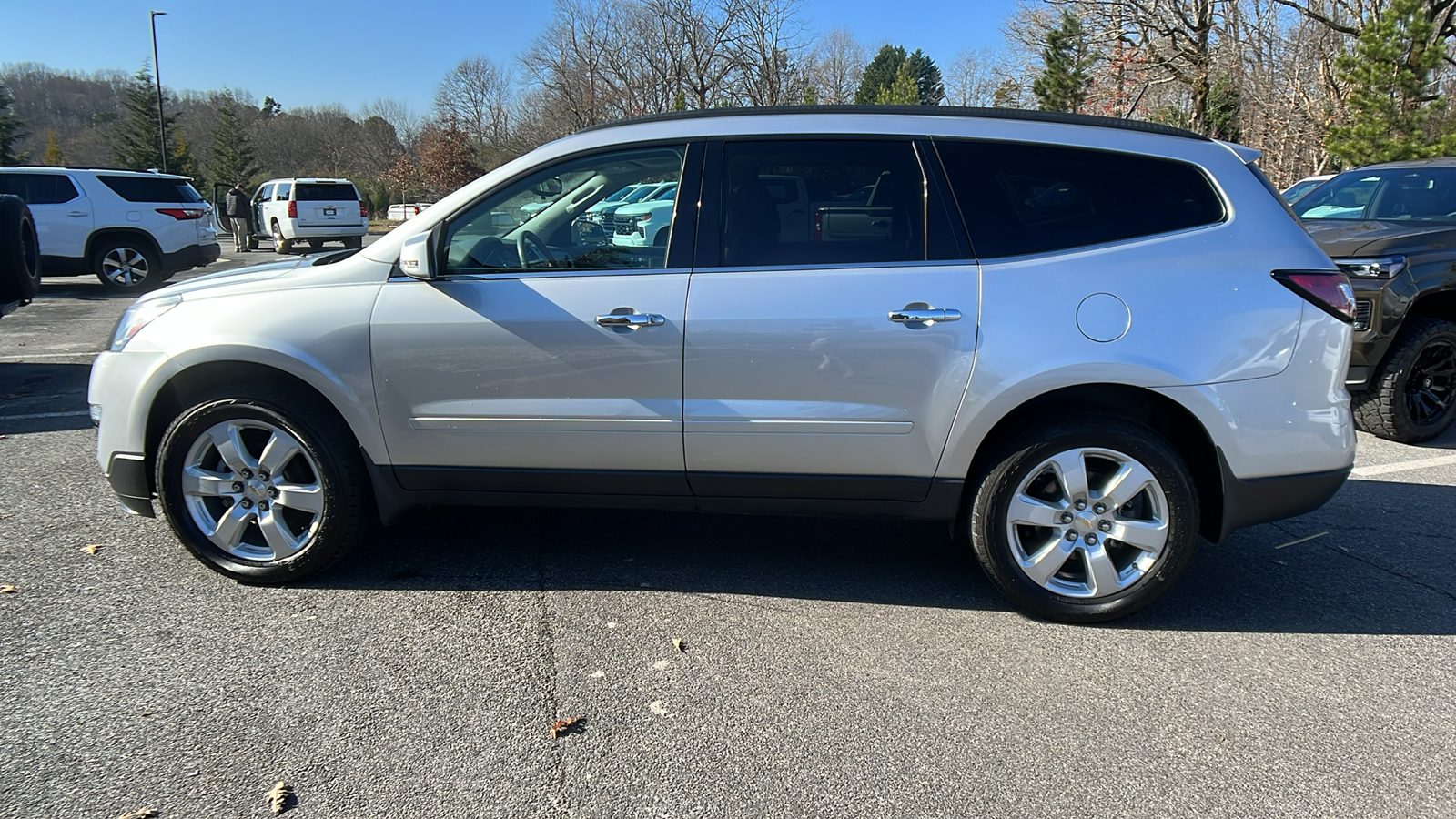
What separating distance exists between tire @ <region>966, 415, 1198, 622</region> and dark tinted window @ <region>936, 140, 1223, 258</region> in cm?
68

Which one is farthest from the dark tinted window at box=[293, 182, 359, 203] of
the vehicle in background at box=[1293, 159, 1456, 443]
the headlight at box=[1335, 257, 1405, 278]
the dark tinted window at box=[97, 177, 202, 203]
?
the headlight at box=[1335, 257, 1405, 278]

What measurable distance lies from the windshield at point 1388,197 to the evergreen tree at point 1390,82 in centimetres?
1261

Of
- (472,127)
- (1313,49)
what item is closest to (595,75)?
(472,127)

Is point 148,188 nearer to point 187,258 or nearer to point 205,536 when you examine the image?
point 187,258

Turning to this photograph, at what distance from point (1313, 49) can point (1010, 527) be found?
2872 centimetres

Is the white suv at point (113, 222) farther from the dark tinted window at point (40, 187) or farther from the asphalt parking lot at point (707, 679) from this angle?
the asphalt parking lot at point (707, 679)

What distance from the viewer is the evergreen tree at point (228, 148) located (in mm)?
46656

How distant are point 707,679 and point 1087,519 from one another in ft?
4.87

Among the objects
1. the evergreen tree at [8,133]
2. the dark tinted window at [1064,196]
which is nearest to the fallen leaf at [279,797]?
the dark tinted window at [1064,196]

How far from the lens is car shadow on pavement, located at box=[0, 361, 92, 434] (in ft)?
20.5

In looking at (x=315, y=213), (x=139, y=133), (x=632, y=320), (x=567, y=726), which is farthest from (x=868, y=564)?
(x=139, y=133)

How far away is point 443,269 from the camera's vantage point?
3504 millimetres

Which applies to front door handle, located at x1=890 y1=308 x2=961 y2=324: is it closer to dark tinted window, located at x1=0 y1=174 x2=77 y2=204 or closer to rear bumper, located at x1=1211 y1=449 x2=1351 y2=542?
rear bumper, located at x1=1211 y1=449 x2=1351 y2=542

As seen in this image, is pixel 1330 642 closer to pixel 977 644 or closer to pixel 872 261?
pixel 977 644
